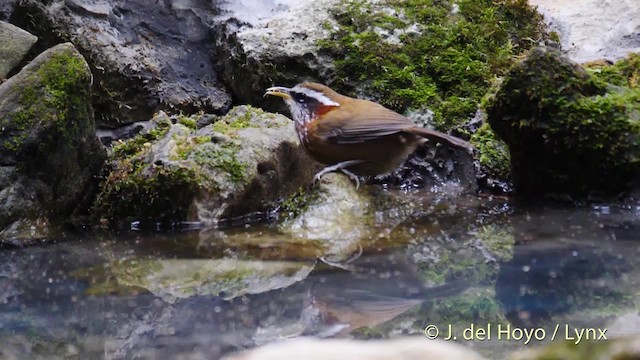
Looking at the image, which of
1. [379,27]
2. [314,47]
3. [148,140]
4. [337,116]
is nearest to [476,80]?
[379,27]

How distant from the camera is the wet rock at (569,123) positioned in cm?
521

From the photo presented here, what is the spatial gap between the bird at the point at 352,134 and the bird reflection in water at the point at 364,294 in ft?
5.47

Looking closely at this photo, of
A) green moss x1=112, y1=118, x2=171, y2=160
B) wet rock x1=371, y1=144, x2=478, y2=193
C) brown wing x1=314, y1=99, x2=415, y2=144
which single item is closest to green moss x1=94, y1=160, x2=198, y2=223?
green moss x1=112, y1=118, x2=171, y2=160

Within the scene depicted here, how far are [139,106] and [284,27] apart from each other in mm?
1723

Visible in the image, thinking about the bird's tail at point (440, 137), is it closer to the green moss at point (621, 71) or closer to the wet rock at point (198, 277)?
the green moss at point (621, 71)

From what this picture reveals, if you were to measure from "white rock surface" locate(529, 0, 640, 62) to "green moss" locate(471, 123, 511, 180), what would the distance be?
1541 mm

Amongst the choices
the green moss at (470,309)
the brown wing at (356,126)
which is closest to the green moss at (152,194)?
the brown wing at (356,126)

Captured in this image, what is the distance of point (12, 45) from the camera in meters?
6.34

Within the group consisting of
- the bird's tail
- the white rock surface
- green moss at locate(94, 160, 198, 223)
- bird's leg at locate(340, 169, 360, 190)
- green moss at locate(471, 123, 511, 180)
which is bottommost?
green moss at locate(94, 160, 198, 223)

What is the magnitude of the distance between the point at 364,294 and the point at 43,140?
128 inches

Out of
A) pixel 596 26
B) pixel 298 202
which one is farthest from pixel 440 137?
pixel 596 26

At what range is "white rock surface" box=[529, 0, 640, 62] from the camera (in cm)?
704

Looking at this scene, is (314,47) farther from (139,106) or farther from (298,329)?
(298,329)

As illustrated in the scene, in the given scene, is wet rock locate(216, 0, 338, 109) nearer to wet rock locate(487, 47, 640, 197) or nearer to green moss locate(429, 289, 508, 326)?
wet rock locate(487, 47, 640, 197)
